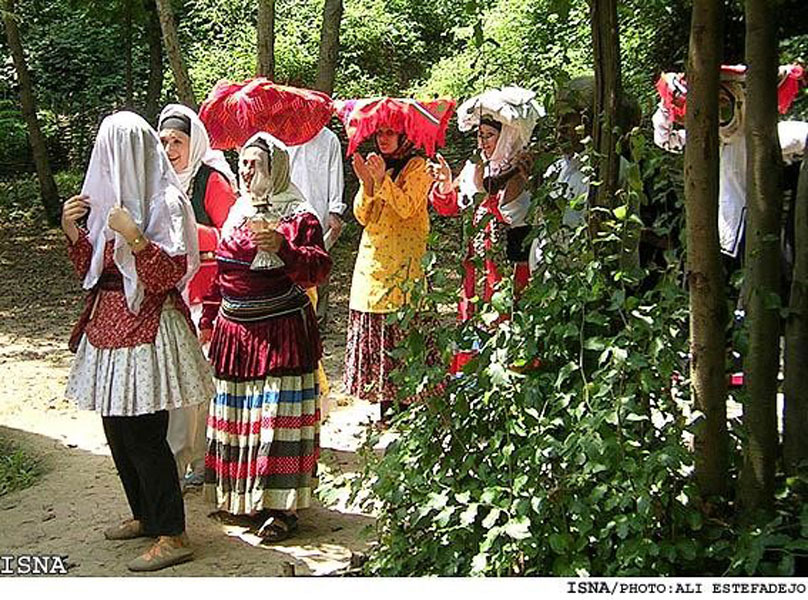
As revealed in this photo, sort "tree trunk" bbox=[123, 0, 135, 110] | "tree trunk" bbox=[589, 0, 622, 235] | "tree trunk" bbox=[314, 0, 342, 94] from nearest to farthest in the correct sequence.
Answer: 1. "tree trunk" bbox=[589, 0, 622, 235]
2. "tree trunk" bbox=[314, 0, 342, 94]
3. "tree trunk" bbox=[123, 0, 135, 110]

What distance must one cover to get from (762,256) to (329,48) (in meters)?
5.15

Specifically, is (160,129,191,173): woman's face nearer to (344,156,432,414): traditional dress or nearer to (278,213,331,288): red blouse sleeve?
(278,213,331,288): red blouse sleeve

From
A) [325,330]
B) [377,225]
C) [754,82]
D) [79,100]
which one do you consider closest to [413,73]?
[79,100]

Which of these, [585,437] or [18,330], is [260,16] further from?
[585,437]

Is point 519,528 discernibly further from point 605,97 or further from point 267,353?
point 267,353

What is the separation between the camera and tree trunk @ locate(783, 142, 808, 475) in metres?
3.19

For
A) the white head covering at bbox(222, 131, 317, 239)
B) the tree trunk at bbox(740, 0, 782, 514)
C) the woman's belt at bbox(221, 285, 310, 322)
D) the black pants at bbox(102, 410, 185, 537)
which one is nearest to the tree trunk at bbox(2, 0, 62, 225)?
the white head covering at bbox(222, 131, 317, 239)

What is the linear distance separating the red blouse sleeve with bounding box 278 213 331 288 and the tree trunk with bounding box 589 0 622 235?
1.47 metres

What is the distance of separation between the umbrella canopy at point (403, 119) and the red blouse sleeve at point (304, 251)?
1.46m

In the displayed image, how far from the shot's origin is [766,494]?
2.98 m

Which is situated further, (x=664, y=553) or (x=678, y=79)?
(x=678, y=79)

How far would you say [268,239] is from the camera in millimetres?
4191

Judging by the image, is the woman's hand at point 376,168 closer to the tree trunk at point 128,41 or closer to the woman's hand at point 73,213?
the woman's hand at point 73,213

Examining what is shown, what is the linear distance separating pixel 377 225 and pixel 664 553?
136 inches
